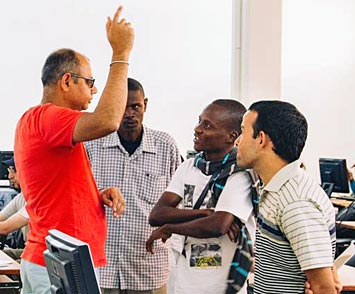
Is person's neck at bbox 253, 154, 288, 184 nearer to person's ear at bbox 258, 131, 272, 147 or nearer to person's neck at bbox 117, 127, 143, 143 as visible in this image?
person's ear at bbox 258, 131, 272, 147

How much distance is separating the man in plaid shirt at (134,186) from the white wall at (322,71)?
527 centimetres

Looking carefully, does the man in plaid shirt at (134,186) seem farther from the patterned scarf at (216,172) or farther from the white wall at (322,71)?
the white wall at (322,71)

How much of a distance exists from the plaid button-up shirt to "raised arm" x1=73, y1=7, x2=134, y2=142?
1.06 metres

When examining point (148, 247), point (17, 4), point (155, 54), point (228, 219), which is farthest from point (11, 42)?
point (228, 219)

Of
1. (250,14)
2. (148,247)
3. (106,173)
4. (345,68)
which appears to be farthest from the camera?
(345,68)

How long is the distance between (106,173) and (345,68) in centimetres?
661

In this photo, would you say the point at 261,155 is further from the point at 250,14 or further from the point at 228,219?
the point at 250,14

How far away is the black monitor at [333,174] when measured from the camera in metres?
8.94

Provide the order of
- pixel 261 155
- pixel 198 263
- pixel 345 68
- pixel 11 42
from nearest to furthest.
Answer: pixel 261 155 → pixel 198 263 → pixel 11 42 → pixel 345 68

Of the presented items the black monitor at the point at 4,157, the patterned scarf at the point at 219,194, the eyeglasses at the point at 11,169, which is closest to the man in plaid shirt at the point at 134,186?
the patterned scarf at the point at 219,194

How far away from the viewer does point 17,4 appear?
727cm

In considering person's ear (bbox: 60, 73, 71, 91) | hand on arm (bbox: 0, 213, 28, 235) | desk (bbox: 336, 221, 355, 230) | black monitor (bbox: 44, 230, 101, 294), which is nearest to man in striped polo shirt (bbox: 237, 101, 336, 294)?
person's ear (bbox: 60, 73, 71, 91)

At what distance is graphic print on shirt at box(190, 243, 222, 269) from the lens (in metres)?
3.07

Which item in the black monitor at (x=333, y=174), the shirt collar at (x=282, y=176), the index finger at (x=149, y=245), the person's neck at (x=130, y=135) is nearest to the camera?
the shirt collar at (x=282, y=176)
